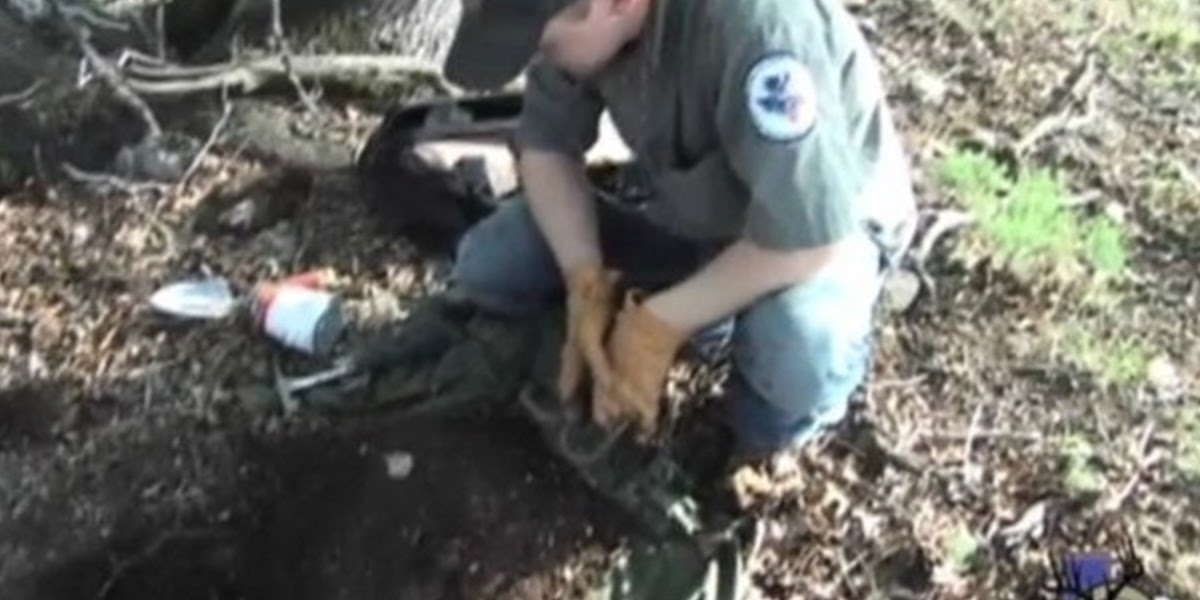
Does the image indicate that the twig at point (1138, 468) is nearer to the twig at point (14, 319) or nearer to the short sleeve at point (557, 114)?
the short sleeve at point (557, 114)

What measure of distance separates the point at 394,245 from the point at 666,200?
69 cm

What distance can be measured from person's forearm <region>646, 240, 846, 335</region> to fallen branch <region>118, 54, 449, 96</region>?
1.02 m

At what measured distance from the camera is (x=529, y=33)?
262cm

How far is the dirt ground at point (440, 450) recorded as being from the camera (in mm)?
3070

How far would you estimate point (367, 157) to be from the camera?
→ 3.53 m

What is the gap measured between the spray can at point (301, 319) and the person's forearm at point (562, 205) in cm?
44

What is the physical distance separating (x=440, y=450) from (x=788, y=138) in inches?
31.7

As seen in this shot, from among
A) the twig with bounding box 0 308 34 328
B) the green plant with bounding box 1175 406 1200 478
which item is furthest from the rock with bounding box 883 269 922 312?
the twig with bounding box 0 308 34 328

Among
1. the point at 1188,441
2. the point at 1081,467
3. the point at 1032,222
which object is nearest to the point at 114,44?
the point at 1032,222

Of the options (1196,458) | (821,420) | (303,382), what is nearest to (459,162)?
(303,382)

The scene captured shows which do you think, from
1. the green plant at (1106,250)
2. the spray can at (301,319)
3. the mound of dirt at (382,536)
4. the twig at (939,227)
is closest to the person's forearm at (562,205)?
the mound of dirt at (382,536)

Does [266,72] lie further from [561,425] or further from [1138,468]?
[1138,468]

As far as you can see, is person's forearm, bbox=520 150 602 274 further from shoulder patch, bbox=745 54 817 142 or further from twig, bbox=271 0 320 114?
twig, bbox=271 0 320 114

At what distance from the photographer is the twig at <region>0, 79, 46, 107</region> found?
3.71 m
